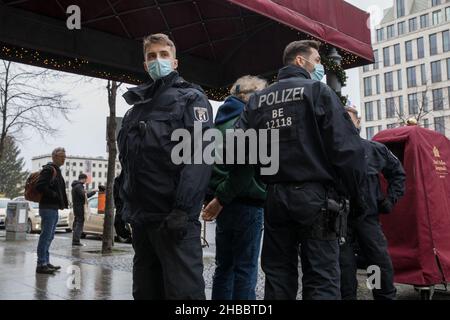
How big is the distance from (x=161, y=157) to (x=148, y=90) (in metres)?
0.54

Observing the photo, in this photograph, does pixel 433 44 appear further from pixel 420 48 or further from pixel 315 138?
pixel 315 138

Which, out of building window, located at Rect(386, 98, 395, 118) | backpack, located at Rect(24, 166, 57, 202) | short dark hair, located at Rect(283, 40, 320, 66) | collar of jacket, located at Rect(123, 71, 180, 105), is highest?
building window, located at Rect(386, 98, 395, 118)

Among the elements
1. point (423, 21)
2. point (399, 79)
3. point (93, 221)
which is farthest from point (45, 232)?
point (423, 21)

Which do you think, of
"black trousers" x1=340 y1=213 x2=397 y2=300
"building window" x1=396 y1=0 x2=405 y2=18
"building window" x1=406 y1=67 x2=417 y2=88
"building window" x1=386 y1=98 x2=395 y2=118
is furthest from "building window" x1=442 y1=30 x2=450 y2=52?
"black trousers" x1=340 y1=213 x2=397 y2=300

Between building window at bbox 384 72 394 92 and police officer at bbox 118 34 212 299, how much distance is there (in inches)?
3218

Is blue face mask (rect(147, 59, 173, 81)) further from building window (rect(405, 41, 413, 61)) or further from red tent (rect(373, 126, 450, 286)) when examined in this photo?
building window (rect(405, 41, 413, 61))

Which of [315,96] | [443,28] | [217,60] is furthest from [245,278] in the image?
[443,28]

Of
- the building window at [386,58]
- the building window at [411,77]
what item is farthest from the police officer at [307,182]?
the building window at [386,58]

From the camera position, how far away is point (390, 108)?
7788 centimetres

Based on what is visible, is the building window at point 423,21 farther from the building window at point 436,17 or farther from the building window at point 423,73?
the building window at point 423,73

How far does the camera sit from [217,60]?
767 centimetres

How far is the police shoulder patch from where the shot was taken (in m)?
3.18

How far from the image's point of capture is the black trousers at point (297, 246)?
2.99m
